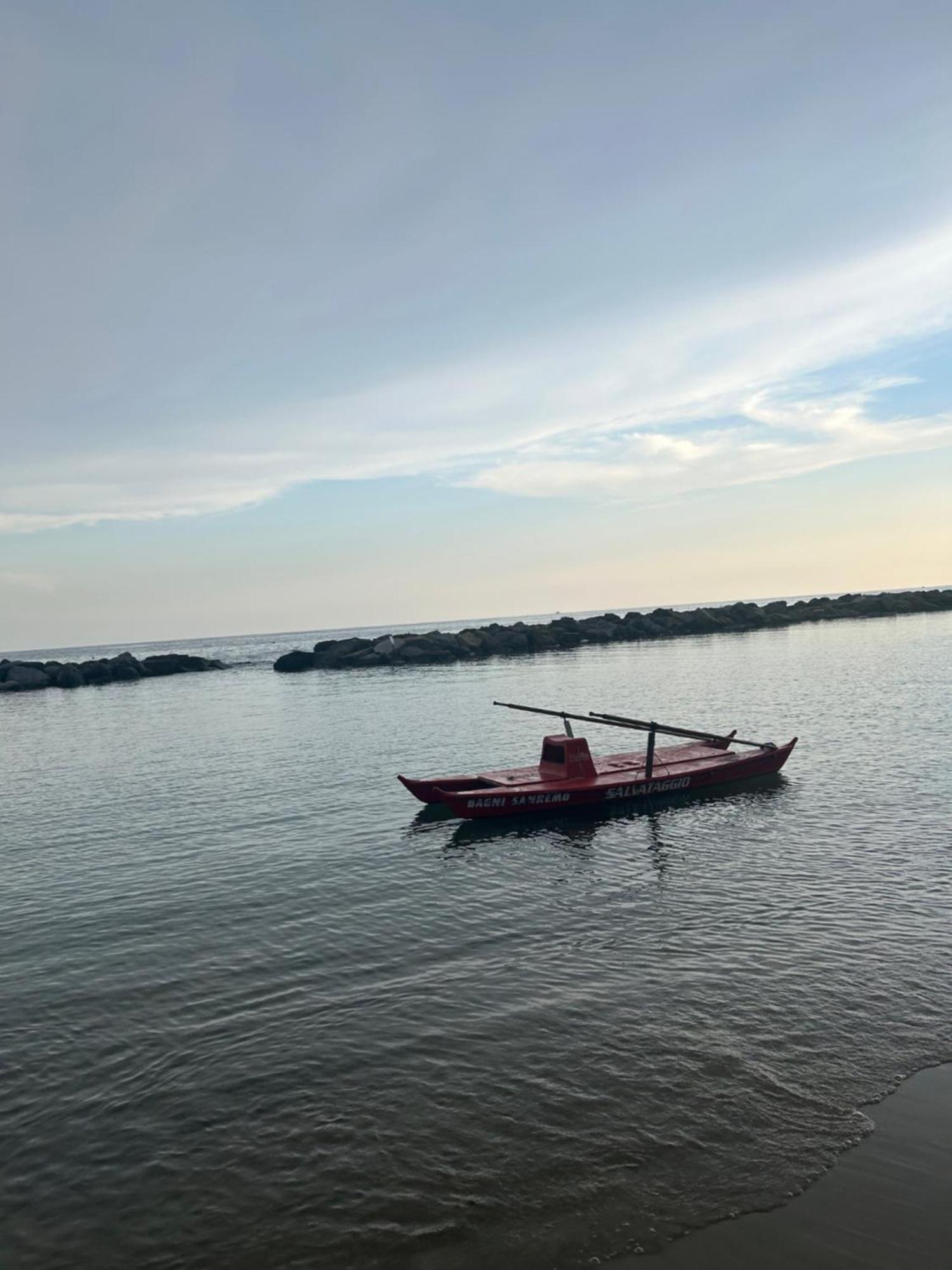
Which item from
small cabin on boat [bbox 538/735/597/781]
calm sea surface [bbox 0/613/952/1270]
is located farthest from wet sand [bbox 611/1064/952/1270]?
small cabin on boat [bbox 538/735/597/781]

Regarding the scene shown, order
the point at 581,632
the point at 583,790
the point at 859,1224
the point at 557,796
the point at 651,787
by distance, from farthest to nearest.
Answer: the point at 581,632, the point at 651,787, the point at 583,790, the point at 557,796, the point at 859,1224

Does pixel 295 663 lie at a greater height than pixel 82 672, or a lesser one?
lesser

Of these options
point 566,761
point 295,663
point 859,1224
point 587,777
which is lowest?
point 859,1224

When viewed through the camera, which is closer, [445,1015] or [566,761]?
[445,1015]

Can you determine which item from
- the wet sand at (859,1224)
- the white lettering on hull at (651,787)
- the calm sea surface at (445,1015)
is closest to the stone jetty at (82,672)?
the calm sea surface at (445,1015)

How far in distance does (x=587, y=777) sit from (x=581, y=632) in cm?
8924

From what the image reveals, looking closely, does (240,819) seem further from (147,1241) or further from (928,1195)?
(928,1195)

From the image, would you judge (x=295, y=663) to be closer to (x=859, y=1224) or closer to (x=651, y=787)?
(x=651, y=787)

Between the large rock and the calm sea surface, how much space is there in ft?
241

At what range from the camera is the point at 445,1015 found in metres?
12.3

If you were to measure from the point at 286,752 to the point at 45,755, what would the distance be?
14140mm

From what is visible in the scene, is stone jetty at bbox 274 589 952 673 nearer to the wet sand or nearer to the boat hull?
the boat hull

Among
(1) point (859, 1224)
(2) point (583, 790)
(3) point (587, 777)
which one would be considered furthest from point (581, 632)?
(1) point (859, 1224)

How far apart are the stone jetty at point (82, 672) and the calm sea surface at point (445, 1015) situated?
77.2m
